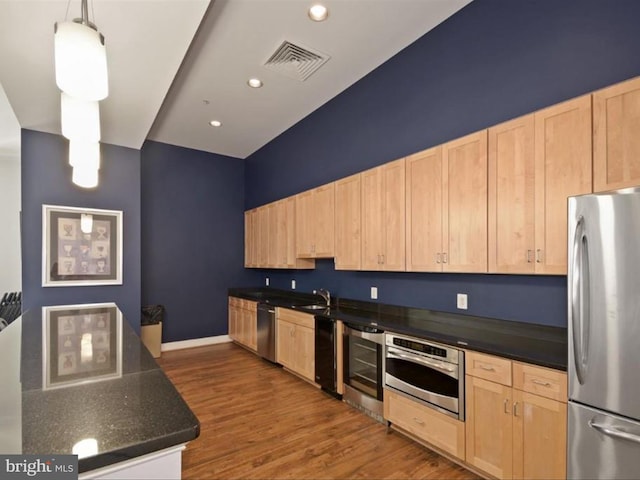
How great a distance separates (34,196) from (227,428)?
11.7 ft

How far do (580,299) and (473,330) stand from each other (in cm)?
108

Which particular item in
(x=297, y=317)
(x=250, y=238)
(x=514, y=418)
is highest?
(x=250, y=238)

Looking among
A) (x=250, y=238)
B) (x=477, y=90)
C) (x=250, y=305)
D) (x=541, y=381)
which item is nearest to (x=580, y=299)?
(x=541, y=381)

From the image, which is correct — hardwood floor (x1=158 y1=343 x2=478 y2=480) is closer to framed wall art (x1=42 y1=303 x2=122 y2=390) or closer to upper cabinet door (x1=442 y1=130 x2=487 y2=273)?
framed wall art (x1=42 y1=303 x2=122 y2=390)

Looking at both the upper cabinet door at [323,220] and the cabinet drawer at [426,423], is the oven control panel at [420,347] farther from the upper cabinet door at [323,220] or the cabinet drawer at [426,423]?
the upper cabinet door at [323,220]

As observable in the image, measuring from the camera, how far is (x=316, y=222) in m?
4.19

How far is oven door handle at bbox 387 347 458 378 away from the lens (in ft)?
7.59

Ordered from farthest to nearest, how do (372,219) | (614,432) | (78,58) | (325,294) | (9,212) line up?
1. (9,212)
2. (325,294)
3. (372,219)
4. (614,432)
5. (78,58)

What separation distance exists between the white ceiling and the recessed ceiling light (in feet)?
0.15

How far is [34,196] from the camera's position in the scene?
395cm

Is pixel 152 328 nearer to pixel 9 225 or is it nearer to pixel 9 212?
pixel 9 225

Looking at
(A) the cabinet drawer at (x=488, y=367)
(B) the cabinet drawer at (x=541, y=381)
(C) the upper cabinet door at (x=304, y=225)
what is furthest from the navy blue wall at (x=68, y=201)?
(B) the cabinet drawer at (x=541, y=381)

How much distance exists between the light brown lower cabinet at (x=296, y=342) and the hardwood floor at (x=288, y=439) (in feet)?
0.66

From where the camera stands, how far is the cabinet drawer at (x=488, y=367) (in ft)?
6.63
